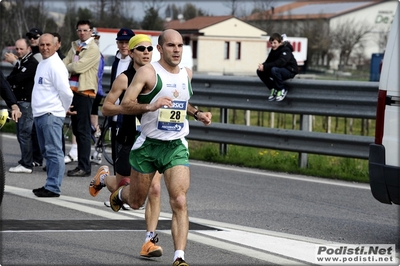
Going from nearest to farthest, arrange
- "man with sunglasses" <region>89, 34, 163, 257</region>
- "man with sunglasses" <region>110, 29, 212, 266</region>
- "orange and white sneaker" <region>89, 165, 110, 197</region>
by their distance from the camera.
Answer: "man with sunglasses" <region>110, 29, 212, 266</region> → "man with sunglasses" <region>89, 34, 163, 257</region> → "orange and white sneaker" <region>89, 165, 110, 197</region>

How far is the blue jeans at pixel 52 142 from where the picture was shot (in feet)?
34.3

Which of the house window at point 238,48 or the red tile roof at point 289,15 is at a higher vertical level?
the red tile roof at point 289,15

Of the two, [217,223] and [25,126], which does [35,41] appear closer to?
[25,126]

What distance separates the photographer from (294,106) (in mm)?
13055

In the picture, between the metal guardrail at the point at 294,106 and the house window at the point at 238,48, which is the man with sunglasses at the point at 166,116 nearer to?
the metal guardrail at the point at 294,106

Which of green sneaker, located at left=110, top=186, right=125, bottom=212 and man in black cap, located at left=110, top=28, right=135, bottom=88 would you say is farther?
man in black cap, located at left=110, top=28, right=135, bottom=88

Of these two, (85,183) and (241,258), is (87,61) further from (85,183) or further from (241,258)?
(241,258)

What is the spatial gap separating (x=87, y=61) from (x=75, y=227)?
457 centimetres

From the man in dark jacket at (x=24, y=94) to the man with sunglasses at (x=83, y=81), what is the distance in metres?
0.57

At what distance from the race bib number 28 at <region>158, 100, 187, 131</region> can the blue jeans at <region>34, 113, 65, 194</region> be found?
357 centimetres

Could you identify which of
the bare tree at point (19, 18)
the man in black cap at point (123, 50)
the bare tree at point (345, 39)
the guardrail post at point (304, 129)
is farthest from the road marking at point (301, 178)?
the bare tree at point (345, 39)

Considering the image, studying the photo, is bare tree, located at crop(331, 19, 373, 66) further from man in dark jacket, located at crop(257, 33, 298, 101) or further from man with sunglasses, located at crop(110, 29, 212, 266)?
Result: man with sunglasses, located at crop(110, 29, 212, 266)

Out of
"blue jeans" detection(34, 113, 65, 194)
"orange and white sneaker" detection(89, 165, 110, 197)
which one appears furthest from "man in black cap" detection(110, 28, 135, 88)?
"orange and white sneaker" detection(89, 165, 110, 197)

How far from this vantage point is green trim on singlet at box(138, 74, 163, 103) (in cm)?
704
